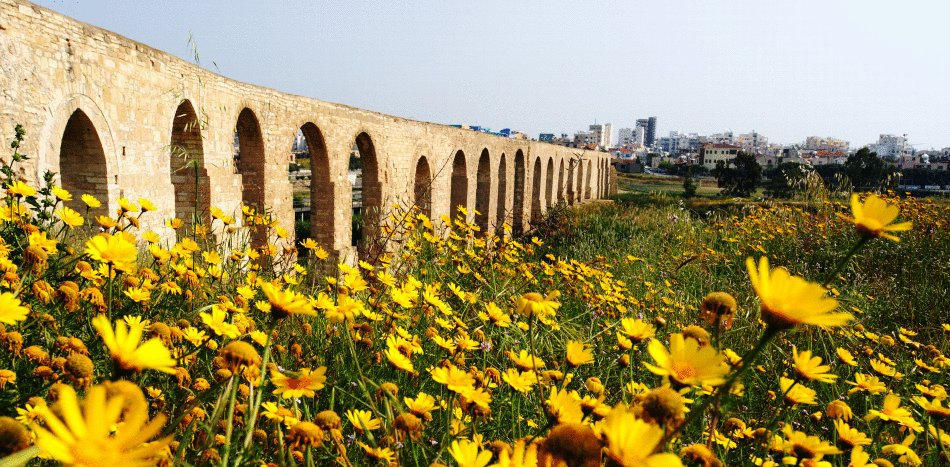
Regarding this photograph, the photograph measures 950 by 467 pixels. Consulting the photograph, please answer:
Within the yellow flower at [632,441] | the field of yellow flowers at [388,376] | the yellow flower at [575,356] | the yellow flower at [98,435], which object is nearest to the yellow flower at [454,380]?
the field of yellow flowers at [388,376]

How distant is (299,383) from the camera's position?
1.04 metres

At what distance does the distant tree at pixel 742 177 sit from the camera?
42.8 meters

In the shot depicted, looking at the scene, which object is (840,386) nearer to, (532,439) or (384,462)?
(532,439)

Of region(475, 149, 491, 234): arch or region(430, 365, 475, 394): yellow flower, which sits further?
region(475, 149, 491, 234): arch

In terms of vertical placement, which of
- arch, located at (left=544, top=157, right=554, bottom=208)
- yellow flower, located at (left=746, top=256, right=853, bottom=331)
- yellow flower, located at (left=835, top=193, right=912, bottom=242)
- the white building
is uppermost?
the white building

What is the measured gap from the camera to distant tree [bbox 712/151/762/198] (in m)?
42.8

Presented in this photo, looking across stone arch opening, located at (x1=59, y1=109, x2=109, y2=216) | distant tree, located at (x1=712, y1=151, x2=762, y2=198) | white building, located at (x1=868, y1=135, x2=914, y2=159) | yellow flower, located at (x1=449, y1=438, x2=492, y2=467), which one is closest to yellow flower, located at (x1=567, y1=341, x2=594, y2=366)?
yellow flower, located at (x1=449, y1=438, x2=492, y2=467)

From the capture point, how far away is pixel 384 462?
1.09m

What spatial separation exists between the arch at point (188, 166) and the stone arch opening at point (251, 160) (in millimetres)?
734

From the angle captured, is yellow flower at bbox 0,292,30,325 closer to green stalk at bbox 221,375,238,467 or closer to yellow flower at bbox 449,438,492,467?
green stalk at bbox 221,375,238,467

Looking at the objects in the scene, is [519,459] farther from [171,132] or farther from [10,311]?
[171,132]

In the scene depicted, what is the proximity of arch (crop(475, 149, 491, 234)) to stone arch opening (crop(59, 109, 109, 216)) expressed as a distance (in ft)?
38.2

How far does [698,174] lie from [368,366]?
83.6 m

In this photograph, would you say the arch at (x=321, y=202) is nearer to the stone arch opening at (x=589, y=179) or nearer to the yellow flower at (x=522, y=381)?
the yellow flower at (x=522, y=381)
